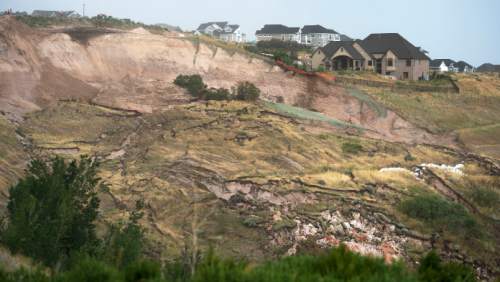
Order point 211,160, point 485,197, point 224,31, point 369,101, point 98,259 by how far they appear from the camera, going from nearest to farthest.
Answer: point 98,259, point 211,160, point 485,197, point 369,101, point 224,31

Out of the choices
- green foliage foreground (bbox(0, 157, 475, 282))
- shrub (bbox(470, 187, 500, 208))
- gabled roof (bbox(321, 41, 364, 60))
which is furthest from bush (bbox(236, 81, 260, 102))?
gabled roof (bbox(321, 41, 364, 60))

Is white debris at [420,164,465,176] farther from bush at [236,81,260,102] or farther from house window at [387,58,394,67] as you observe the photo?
house window at [387,58,394,67]

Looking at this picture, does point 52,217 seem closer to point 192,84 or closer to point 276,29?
point 192,84

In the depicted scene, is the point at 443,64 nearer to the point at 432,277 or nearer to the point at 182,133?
the point at 182,133

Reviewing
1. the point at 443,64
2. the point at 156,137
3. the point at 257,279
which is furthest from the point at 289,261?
the point at 443,64

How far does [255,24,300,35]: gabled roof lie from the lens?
78.3m

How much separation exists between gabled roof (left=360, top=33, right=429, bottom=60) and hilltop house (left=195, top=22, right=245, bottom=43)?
37.3 m

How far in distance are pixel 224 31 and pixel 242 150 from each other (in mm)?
64929

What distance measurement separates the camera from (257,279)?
8.53 meters

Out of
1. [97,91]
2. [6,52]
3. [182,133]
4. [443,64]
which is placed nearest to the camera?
[182,133]

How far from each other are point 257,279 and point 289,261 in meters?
1.58

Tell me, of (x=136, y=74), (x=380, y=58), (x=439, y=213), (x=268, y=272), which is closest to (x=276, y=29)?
(x=380, y=58)

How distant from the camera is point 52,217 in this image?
12.7m

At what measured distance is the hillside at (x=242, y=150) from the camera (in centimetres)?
1750
